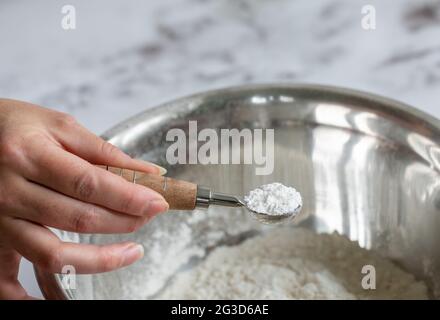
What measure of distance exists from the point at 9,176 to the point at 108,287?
202mm

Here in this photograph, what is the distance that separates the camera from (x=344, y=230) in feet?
2.40

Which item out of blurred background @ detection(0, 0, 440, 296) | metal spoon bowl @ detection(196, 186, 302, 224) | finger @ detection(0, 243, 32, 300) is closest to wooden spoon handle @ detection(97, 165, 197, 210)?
metal spoon bowl @ detection(196, 186, 302, 224)

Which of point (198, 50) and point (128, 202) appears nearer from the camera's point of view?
point (128, 202)

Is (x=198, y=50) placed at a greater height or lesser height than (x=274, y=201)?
greater

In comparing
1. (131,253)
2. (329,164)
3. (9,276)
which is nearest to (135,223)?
(131,253)

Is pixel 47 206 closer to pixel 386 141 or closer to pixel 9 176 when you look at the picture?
pixel 9 176

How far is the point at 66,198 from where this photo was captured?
496 millimetres

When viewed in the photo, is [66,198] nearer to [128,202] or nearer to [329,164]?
[128,202]

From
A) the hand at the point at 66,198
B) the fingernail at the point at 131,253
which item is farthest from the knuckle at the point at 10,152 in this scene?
the fingernail at the point at 131,253

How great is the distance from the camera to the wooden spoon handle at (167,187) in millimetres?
508

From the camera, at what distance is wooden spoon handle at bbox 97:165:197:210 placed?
0.51 metres

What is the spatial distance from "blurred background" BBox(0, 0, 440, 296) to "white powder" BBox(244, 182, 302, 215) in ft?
1.19

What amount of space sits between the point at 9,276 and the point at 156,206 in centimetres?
21
